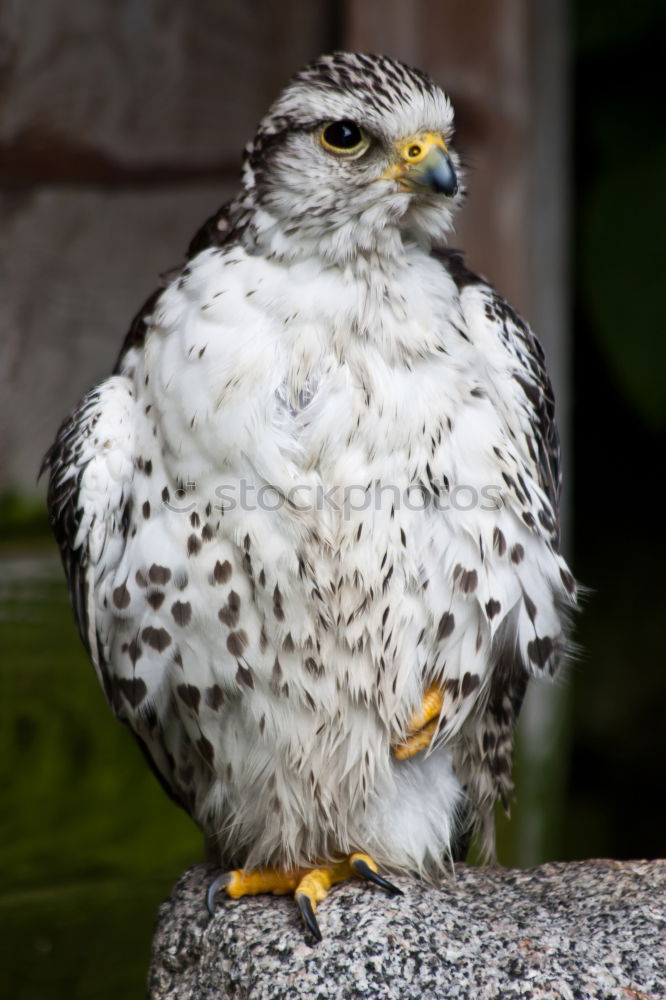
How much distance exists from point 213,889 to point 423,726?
571 mm

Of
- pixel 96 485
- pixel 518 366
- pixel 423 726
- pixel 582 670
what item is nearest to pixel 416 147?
pixel 518 366

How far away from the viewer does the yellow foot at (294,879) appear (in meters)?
2.60

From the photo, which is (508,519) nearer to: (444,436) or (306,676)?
A: (444,436)

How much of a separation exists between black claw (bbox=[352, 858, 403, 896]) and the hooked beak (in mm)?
1372

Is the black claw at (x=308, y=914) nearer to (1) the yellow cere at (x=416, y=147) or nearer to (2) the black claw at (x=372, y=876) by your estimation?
(2) the black claw at (x=372, y=876)

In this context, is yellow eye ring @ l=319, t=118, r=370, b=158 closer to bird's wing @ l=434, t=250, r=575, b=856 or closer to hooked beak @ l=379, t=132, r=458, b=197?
hooked beak @ l=379, t=132, r=458, b=197

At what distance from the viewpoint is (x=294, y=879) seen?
8.80 feet

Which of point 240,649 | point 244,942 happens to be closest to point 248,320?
point 240,649

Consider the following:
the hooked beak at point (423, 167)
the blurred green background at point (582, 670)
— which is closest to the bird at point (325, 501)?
the hooked beak at point (423, 167)

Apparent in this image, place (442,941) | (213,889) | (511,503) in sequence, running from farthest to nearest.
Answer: (213,889), (511,503), (442,941)

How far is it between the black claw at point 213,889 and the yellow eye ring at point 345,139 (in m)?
1.52

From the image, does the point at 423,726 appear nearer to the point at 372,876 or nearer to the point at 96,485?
the point at 372,876

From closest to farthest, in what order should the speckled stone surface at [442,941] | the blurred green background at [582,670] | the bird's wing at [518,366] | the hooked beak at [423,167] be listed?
the speckled stone surface at [442,941]
the hooked beak at [423,167]
the bird's wing at [518,366]
the blurred green background at [582,670]

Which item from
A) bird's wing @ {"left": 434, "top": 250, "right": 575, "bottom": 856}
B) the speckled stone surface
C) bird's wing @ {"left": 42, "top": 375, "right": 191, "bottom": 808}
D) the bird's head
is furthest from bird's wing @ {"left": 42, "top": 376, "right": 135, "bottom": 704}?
bird's wing @ {"left": 434, "top": 250, "right": 575, "bottom": 856}
